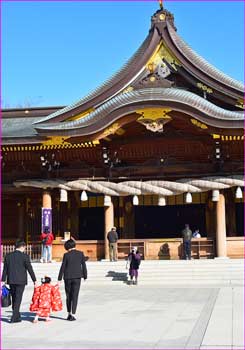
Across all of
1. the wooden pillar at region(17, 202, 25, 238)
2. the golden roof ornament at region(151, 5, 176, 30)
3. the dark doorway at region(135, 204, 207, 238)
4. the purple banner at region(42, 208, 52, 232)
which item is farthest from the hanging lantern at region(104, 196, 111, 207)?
the golden roof ornament at region(151, 5, 176, 30)

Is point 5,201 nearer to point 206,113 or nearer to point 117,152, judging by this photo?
point 117,152

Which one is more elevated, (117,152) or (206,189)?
(117,152)

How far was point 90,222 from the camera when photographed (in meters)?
21.1

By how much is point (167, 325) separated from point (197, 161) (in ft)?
37.3

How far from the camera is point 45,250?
58.5 ft

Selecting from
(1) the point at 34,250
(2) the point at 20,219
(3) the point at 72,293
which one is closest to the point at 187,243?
(1) the point at 34,250

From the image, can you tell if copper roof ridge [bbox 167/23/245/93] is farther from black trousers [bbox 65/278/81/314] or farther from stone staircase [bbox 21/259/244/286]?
black trousers [bbox 65/278/81/314]

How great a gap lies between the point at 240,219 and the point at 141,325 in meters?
12.9

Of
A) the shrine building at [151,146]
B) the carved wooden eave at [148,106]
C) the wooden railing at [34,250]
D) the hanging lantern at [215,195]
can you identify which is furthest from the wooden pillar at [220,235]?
the wooden railing at [34,250]

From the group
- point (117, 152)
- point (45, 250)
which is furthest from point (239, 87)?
point (45, 250)

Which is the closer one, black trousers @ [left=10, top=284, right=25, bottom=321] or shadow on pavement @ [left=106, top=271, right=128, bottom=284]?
black trousers @ [left=10, top=284, right=25, bottom=321]

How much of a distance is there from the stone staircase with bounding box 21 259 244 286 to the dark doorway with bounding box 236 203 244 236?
11.8 ft

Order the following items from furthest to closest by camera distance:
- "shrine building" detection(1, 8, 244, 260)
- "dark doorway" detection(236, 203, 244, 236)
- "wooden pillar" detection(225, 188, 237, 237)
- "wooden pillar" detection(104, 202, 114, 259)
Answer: "dark doorway" detection(236, 203, 244, 236)
"wooden pillar" detection(225, 188, 237, 237)
"wooden pillar" detection(104, 202, 114, 259)
"shrine building" detection(1, 8, 244, 260)

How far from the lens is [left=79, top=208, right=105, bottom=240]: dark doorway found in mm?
21031
